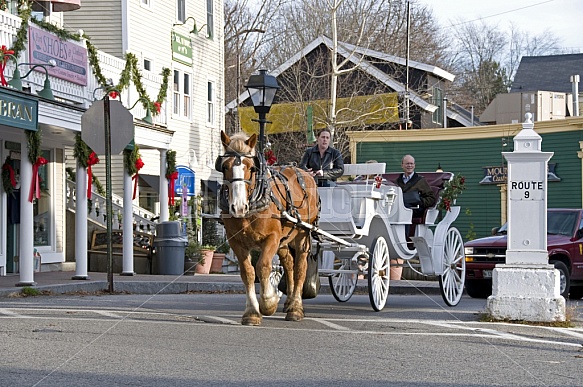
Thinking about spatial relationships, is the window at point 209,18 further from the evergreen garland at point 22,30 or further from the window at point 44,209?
the evergreen garland at point 22,30

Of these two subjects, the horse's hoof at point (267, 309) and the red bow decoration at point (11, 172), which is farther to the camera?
the red bow decoration at point (11, 172)

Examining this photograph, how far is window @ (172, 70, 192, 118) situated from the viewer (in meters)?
36.3

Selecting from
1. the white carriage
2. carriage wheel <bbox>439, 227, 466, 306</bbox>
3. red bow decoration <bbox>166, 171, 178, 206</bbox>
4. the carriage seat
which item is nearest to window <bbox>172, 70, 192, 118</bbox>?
red bow decoration <bbox>166, 171, 178, 206</bbox>

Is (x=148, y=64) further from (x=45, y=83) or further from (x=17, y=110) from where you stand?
(x=17, y=110)

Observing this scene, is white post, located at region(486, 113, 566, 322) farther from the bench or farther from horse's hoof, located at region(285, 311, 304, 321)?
the bench

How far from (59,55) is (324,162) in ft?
29.1

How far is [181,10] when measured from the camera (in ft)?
122

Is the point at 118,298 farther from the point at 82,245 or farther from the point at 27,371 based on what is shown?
the point at 27,371

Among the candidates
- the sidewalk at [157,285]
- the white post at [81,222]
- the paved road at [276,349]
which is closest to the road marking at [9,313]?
the paved road at [276,349]

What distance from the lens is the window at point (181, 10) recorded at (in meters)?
36.8

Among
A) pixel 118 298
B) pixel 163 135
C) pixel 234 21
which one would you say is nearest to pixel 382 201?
pixel 118 298

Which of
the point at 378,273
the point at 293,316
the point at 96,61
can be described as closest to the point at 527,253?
the point at 378,273

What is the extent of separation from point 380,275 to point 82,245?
9308 mm

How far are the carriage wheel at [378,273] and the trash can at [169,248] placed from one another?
40.8 ft
